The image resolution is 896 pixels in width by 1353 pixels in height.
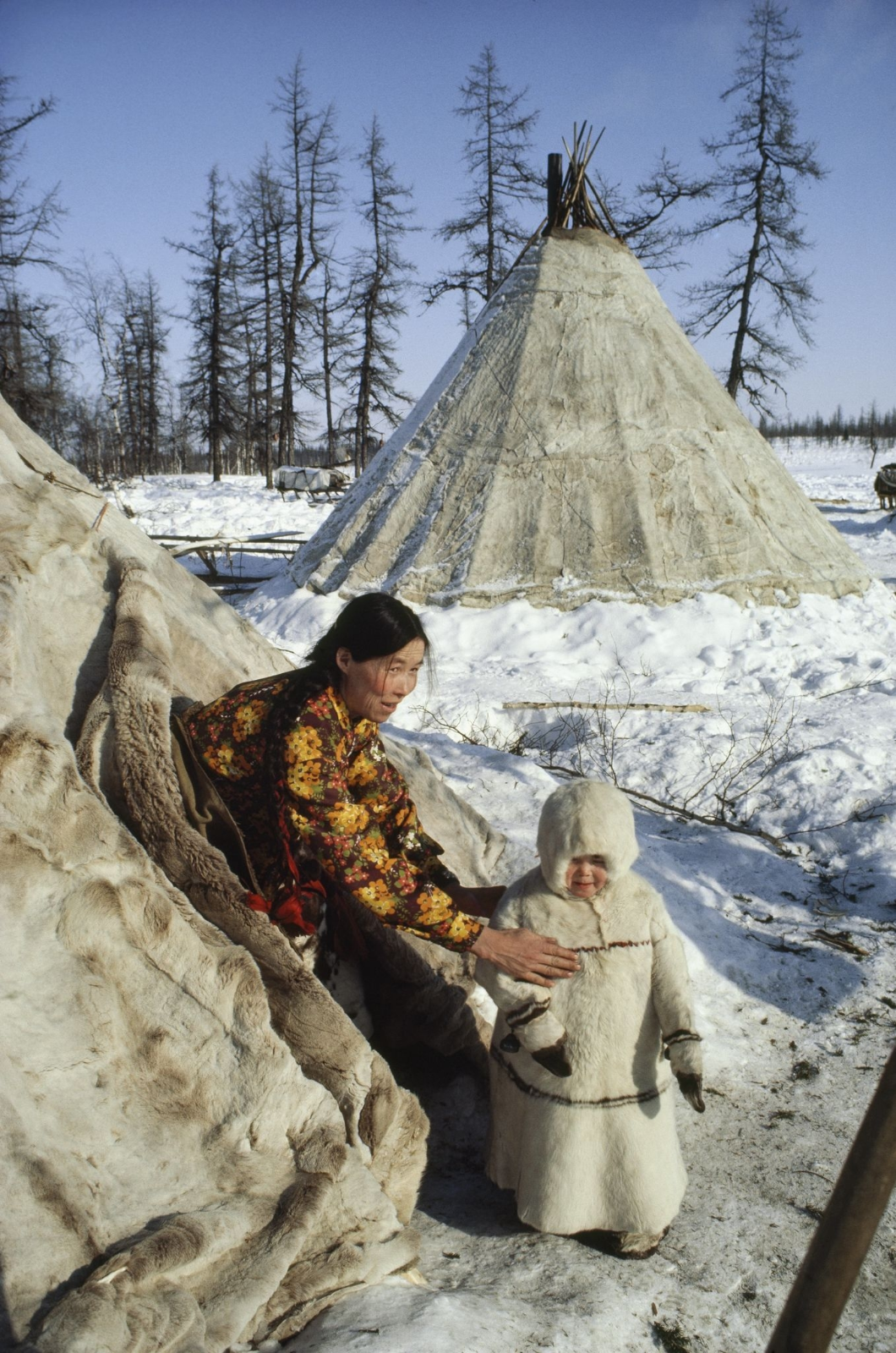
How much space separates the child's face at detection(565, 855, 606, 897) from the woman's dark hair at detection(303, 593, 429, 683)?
726 mm

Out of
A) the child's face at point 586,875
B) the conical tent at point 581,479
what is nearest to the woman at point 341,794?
the child's face at point 586,875

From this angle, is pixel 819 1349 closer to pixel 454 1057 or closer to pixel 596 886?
pixel 596 886

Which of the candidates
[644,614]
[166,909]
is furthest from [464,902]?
[644,614]

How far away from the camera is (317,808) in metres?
2.38

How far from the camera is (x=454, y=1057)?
3.15 m

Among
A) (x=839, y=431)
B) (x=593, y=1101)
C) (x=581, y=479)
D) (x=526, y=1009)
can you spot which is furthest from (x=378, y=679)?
(x=839, y=431)

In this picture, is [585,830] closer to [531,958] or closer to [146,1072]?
[531,958]

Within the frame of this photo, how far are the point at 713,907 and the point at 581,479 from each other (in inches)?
227

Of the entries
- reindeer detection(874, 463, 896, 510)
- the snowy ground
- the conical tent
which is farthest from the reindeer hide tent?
reindeer detection(874, 463, 896, 510)

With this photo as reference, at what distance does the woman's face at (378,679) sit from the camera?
2498 millimetres

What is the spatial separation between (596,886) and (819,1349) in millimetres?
1158

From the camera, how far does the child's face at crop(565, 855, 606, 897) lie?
2.31m

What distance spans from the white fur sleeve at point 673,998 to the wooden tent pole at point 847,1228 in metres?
0.99

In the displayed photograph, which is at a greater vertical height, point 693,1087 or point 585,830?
point 585,830
